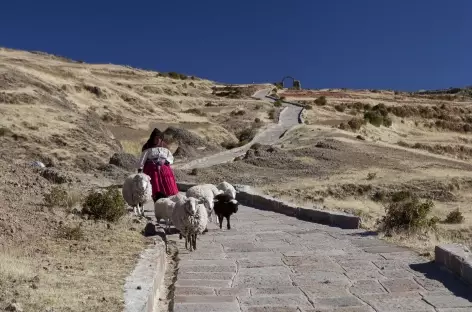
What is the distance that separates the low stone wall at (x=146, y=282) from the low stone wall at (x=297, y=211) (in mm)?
4297

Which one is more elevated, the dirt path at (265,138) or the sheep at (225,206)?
the dirt path at (265,138)

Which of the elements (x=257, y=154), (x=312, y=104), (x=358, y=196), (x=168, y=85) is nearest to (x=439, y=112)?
(x=312, y=104)

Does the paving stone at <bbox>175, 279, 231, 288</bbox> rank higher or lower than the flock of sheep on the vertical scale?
lower

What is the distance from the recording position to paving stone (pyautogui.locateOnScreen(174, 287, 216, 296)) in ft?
21.5

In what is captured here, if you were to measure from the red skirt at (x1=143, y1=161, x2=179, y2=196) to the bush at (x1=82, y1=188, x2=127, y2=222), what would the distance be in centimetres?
101

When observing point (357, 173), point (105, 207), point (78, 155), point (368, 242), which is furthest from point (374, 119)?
point (105, 207)

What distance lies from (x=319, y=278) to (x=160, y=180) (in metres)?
5.19

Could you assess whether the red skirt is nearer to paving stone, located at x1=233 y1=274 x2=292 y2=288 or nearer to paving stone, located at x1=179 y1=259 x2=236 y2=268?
paving stone, located at x1=179 y1=259 x2=236 y2=268

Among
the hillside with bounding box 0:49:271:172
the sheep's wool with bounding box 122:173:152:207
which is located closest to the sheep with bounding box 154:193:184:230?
the sheep's wool with bounding box 122:173:152:207

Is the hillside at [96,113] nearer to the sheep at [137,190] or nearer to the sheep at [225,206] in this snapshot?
the sheep at [137,190]

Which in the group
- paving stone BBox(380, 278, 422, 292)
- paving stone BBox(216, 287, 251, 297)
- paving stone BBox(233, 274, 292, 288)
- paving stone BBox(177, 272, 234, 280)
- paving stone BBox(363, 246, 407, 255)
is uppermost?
paving stone BBox(363, 246, 407, 255)

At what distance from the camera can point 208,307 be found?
6.04m

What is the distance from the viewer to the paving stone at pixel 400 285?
662cm

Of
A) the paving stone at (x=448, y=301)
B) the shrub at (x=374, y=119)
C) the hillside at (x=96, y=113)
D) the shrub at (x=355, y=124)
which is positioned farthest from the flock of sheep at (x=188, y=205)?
the shrub at (x=374, y=119)
